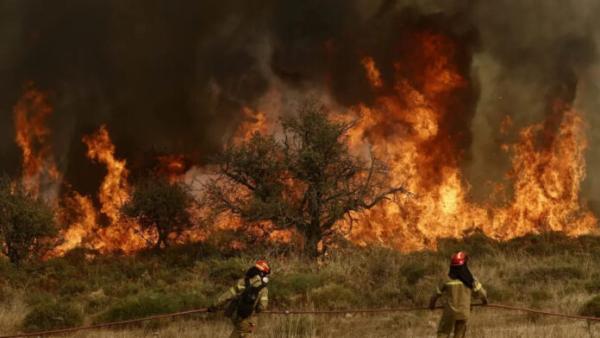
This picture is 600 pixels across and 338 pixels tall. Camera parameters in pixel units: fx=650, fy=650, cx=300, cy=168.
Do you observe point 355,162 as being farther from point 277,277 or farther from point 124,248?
point 124,248

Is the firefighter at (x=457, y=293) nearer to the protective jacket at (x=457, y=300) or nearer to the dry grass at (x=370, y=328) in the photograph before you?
the protective jacket at (x=457, y=300)

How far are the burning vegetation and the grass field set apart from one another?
3137 mm

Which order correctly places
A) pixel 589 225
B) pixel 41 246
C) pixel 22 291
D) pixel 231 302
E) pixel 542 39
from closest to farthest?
pixel 231 302, pixel 22 291, pixel 41 246, pixel 589 225, pixel 542 39

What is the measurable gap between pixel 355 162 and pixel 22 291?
13048 millimetres

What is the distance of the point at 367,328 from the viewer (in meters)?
13.5

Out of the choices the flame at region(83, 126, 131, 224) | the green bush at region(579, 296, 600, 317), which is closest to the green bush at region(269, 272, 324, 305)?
the green bush at region(579, 296, 600, 317)

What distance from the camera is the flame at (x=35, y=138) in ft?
128

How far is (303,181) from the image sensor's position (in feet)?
84.7

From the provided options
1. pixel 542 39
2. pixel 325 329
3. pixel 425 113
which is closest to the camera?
pixel 325 329

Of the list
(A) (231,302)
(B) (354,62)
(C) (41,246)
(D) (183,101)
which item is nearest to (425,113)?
(B) (354,62)

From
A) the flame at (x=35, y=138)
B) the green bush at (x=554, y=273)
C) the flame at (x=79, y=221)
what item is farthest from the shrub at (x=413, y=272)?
the flame at (x=35, y=138)

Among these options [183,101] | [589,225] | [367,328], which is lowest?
[367,328]

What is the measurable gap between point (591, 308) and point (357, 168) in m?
13.0

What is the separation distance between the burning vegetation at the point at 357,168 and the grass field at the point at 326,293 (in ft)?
10.3
